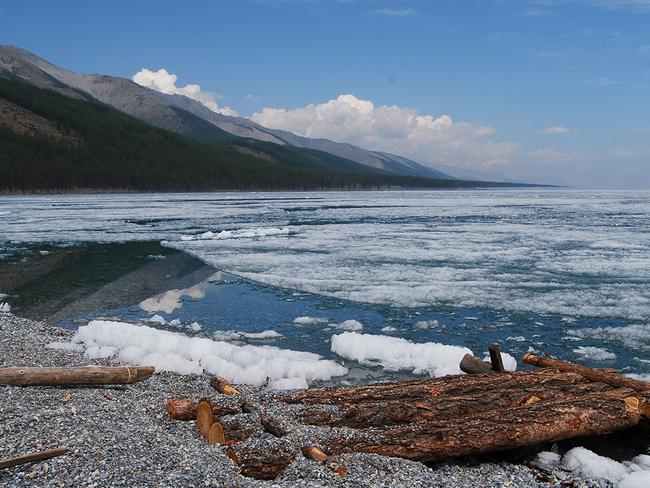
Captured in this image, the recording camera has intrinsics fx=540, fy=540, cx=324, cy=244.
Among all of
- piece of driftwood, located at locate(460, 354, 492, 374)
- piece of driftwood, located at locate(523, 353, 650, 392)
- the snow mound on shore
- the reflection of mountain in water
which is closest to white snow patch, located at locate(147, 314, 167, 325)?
the snow mound on shore

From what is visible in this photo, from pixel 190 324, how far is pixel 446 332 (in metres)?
6.45

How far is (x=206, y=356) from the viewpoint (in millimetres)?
10633

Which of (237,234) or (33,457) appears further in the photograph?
(237,234)

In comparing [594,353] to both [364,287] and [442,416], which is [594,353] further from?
[364,287]

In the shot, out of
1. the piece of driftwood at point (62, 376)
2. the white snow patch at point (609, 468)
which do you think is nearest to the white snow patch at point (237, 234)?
the piece of driftwood at point (62, 376)

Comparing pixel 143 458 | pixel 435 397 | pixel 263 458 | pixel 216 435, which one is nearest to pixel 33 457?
pixel 143 458

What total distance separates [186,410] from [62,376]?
6.84 ft

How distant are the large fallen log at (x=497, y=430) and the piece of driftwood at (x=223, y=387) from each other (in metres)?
2.50

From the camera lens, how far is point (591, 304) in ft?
49.4

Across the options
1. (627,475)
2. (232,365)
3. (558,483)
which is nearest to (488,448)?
(558,483)

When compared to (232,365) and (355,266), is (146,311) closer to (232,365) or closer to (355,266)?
(232,365)

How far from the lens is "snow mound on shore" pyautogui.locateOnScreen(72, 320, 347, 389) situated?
993 centimetres

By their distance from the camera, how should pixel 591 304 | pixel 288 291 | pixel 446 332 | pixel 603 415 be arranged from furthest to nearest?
pixel 288 291
pixel 591 304
pixel 446 332
pixel 603 415

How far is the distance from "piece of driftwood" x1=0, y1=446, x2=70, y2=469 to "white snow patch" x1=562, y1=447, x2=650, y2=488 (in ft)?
18.9
